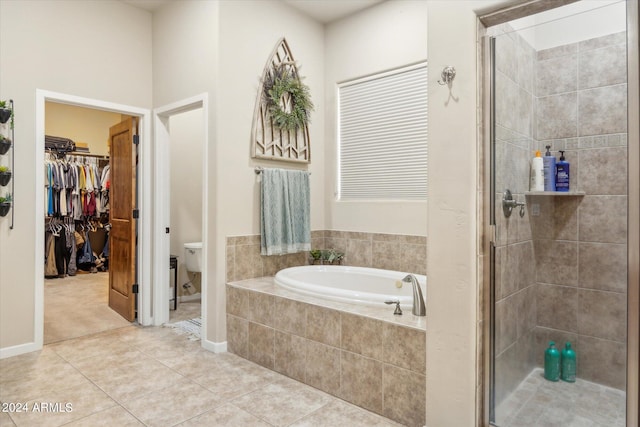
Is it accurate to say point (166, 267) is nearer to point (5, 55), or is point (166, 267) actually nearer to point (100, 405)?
point (100, 405)

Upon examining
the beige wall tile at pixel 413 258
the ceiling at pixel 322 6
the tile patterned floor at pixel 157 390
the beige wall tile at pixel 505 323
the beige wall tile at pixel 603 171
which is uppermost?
the ceiling at pixel 322 6

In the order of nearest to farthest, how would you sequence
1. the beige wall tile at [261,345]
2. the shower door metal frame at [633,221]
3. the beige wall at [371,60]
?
1. the shower door metal frame at [633,221]
2. the beige wall tile at [261,345]
3. the beige wall at [371,60]

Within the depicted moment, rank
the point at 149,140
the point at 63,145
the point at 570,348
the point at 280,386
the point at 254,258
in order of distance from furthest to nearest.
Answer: the point at 63,145, the point at 149,140, the point at 254,258, the point at 280,386, the point at 570,348

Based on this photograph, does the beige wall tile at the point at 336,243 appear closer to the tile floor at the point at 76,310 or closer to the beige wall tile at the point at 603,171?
the tile floor at the point at 76,310

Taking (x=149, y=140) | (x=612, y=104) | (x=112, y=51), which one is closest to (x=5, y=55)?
(x=112, y=51)

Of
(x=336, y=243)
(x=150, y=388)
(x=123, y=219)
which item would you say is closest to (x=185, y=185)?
(x=123, y=219)

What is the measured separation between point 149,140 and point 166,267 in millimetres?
1239

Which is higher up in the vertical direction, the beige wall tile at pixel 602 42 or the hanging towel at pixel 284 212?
the beige wall tile at pixel 602 42

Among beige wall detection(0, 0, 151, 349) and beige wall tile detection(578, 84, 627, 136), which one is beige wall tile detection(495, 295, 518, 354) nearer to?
beige wall tile detection(578, 84, 627, 136)

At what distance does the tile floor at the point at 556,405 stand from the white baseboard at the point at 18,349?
11.0 ft

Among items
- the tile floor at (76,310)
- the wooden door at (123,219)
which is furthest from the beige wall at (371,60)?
the tile floor at (76,310)

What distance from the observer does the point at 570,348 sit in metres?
2.17

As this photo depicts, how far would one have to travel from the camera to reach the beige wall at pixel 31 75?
10.1 feet

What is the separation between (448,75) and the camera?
75.5 inches
